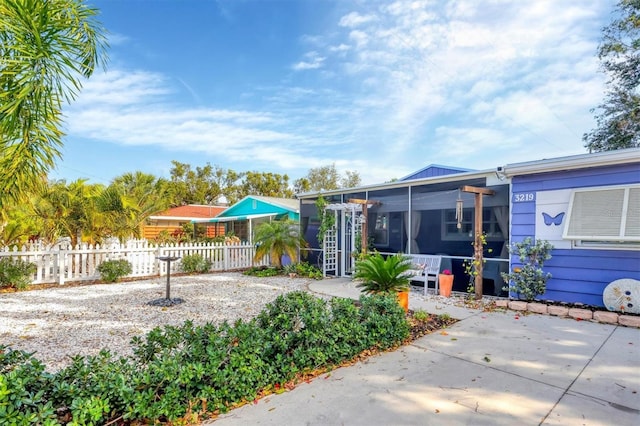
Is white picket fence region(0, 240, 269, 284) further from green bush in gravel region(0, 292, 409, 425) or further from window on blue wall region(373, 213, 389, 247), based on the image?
green bush in gravel region(0, 292, 409, 425)

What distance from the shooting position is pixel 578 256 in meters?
5.54

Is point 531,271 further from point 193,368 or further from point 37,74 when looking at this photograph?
point 37,74

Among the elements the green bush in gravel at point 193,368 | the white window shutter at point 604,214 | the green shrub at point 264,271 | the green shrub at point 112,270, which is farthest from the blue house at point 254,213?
the green bush in gravel at point 193,368

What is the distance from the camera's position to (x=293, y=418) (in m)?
2.35

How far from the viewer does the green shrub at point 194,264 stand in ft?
33.5

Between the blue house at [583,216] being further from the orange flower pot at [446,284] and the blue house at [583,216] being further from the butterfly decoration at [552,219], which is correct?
the orange flower pot at [446,284]

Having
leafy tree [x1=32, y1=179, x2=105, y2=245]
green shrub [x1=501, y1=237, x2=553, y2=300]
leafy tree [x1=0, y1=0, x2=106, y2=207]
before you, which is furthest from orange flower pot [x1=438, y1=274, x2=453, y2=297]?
leafy tree [x1=32, y1=179, x2=105, y2=245]

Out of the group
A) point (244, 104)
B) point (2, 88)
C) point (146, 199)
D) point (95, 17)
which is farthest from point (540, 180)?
point (146, 199)

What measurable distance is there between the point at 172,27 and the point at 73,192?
5302mm

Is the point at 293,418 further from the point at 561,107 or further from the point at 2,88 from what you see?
the point at 561,107

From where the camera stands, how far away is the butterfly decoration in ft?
18.8

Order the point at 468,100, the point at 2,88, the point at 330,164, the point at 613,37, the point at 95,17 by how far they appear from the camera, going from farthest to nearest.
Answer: the point at 330,164 < the point at 613,37 < the point at 468,100 < the point at 95,17 < the point at 2,88

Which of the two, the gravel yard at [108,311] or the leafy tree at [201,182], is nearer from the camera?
the gravel yard at [108,311]

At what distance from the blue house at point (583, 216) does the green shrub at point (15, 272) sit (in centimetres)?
1041
